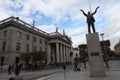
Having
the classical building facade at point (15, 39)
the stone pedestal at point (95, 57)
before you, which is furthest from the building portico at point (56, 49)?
the stone pedestal at point (95, 57)

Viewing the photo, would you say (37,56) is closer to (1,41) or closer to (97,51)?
(1,41)

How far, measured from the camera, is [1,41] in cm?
4641

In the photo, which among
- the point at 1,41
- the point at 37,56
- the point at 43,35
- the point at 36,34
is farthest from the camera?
the point at 43,35

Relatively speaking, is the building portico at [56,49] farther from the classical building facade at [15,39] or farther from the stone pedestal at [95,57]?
the stone pedestal at [95,57]

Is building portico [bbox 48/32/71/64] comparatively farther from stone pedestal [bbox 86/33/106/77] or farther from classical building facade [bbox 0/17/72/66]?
stone pedestal [bbox 86/33/106/77]

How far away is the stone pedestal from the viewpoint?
15295 millimetres

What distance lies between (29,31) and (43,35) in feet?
34.3

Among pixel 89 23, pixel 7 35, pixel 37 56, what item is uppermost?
pixel 7 35

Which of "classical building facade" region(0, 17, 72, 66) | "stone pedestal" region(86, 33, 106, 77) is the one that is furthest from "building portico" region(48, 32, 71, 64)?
"stone pedestal" region(86, 33, 106, 77)

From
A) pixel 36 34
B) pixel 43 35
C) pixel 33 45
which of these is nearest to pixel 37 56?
pixel 33 45

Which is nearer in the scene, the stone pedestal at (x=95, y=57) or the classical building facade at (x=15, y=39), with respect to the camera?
the stone pedestal at (x=95, y=57)

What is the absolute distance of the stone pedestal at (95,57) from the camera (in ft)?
50.2

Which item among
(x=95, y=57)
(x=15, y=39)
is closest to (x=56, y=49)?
(x=15, y=39)

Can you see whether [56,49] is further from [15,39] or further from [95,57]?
[95,57]
